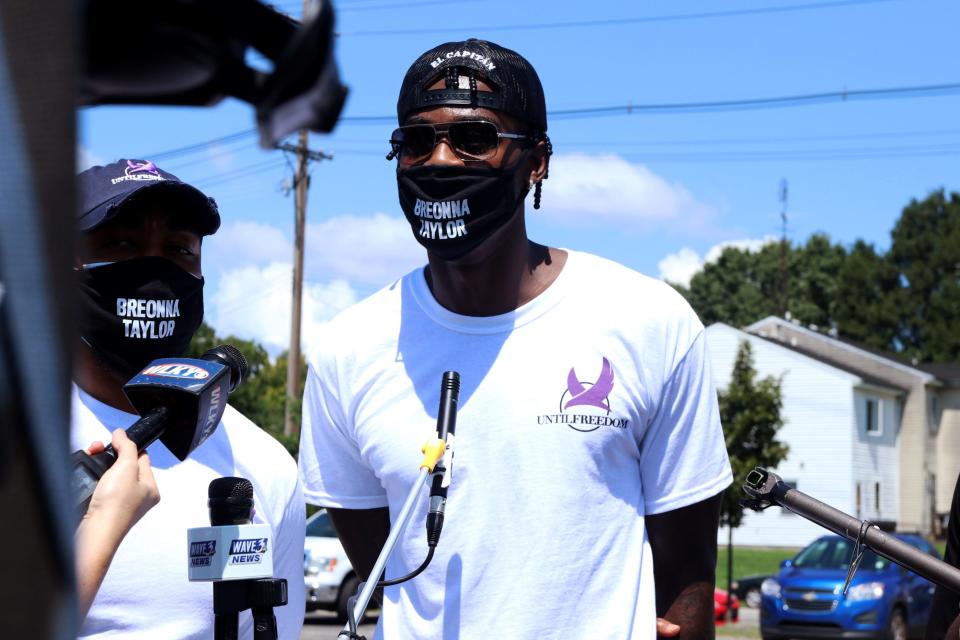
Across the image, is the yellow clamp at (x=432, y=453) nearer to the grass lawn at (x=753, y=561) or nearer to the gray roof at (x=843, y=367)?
the grass lawn at (x=753, y=561)

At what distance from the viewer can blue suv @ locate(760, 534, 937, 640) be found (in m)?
19.5

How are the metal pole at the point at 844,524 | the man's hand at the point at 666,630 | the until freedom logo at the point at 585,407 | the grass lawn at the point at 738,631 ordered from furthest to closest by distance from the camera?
the grass lawn at the point at 738,631
the man's hand at the point at 666,630
the until freedom logo at the point at 585,407
the metal pole at the point at 844,524

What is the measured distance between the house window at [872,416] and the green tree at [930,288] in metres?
26.3

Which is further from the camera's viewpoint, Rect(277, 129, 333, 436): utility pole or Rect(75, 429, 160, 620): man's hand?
Rect(277, 129, 333, 436): utility pole

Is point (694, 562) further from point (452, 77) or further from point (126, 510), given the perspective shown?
point (126, 510)

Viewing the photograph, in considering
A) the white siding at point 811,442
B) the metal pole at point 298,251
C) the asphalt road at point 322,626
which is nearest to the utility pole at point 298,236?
the metal pole at point 298,251

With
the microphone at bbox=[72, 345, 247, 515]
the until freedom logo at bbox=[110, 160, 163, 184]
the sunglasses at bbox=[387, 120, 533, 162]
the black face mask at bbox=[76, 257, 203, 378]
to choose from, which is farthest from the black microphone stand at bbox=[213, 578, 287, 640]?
the sunglasses at bbox=[387, 120, 533, 162]

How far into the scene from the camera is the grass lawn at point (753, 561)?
134 feet

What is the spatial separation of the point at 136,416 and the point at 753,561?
149 feet

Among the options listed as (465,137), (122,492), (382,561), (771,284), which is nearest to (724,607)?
(465,137)

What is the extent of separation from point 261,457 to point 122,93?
248cm

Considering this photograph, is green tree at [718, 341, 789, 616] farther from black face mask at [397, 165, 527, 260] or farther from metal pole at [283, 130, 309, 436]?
black face mask at [397, 165, 527, 260]

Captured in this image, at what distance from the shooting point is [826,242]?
94.4 metres

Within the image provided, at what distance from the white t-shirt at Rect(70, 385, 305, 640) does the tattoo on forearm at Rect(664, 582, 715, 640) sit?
3.52 ft
